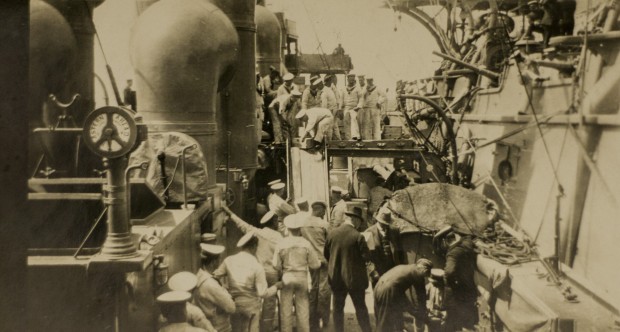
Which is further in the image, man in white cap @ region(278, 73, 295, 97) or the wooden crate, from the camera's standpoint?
the wooden crate

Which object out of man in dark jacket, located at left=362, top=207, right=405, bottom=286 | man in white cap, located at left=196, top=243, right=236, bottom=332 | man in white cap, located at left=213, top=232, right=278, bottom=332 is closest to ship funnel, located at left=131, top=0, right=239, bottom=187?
man in white cap, located at left=213, top=232, right=278, bottom=332

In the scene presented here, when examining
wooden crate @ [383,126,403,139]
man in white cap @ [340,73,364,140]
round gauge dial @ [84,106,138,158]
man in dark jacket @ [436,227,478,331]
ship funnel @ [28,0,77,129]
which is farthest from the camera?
wooden crate @ [383,126,403,139]

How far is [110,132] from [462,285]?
478 centimetres

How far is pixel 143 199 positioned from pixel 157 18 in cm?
349

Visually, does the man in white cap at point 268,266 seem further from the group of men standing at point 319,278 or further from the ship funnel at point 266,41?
the ship funnel at point 266,41

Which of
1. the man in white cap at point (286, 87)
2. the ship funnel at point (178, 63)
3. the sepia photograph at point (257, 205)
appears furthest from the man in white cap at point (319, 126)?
the ship funnel at point (178, 63)

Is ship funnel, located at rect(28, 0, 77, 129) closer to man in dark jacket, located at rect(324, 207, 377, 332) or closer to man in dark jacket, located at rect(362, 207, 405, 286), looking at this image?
man in dark jacket, located at rect(324, 207, 377, 332)

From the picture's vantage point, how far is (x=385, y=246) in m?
7.87

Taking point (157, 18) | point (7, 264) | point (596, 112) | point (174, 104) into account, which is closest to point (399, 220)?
point (596, 112)

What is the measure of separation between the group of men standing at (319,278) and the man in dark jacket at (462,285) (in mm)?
12

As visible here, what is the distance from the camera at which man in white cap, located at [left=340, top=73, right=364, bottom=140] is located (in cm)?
1734

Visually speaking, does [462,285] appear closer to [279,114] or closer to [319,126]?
[319,126]

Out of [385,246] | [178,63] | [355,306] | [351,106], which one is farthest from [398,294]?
[351,106]

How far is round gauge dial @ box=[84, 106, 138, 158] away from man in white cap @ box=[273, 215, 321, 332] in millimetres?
3374
